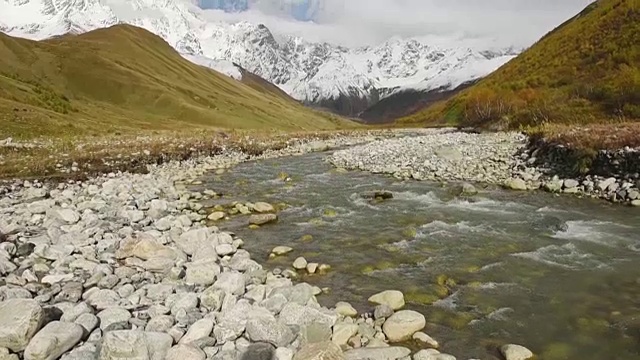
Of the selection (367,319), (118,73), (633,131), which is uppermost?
(118,73)

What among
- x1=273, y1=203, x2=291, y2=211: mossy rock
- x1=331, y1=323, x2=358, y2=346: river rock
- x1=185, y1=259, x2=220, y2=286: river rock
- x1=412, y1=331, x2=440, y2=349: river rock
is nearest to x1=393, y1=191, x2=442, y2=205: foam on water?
x1=273, y1=203, x2=291, y2=211: mossy rock

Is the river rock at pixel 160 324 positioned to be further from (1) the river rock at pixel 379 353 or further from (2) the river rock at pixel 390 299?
(2) the river rock at pixel 390 299

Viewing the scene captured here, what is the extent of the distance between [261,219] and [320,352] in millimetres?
10051

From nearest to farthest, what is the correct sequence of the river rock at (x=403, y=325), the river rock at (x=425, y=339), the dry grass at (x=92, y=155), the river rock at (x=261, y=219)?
the river rock at (x=425, y=339) < the river rock at (x=403, y=325) < the river rock at (x=261, y=219) < the dry grass at (x=92, y=155)

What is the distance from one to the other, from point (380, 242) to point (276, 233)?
11.1 ft

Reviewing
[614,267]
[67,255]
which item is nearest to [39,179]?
[67,255]

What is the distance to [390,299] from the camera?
33.2 feet

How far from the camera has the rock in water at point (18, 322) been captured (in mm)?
7152

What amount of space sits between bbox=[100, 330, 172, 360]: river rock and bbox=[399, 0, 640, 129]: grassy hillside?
126ft

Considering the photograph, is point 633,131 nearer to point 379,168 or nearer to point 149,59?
point 379,168

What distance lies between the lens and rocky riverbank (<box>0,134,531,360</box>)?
24.1 ft

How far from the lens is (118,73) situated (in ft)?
454

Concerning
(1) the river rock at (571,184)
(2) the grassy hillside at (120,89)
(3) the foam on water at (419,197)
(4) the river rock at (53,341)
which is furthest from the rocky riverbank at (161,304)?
(2) the grassy hillside at (120,89)

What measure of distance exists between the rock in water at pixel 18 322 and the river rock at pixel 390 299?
606 centimetres
